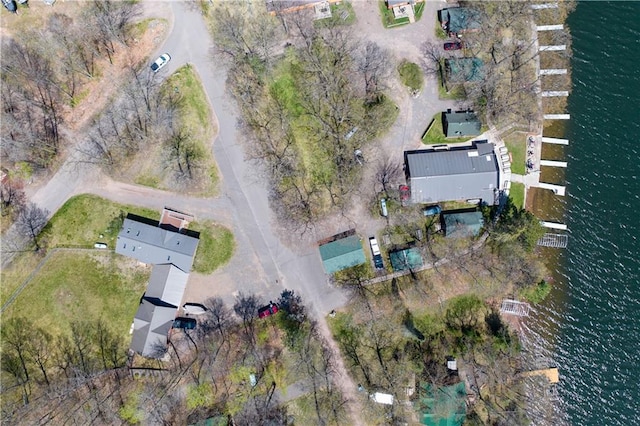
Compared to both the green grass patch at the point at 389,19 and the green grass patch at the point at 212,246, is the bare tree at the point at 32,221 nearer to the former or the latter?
the green grass patch at the point at 212,246

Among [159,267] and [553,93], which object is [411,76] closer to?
[553,93]

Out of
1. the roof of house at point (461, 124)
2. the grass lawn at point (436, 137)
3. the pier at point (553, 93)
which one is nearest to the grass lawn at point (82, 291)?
the grass lawn at point (436, 137)

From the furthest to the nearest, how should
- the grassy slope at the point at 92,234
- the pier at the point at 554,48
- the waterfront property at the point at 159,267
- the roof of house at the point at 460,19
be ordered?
the pier at the point at 554,48 < the roof of house at the point at 460,19 < the grassy slope at the point at 92,234 < the waterfront property at the point at 159,267

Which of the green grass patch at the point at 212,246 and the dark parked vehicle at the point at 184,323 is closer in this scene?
the dark parked vehicle at the point at 184,323

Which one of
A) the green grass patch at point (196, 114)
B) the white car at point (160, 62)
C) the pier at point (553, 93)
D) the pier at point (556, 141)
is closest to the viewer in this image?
the green grass patch at point (196, 114)

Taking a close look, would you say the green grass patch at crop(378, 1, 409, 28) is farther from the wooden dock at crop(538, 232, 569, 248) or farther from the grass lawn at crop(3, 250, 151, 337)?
the grass lawn at crop(3, 250, 151, 337)

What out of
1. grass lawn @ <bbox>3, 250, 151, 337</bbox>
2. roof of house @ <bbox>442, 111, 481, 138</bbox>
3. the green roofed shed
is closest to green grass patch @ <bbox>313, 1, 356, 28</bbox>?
roof of house @ <bbox>442, 111, 481, 138</bbox>

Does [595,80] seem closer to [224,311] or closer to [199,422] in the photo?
[224,311]
